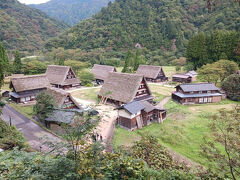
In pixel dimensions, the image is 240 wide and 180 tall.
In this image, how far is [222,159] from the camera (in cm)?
625

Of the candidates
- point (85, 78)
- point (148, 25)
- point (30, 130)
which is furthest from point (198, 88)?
point (148, 25)

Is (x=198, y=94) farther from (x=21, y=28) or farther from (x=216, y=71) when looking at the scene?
(x=21, y=28)

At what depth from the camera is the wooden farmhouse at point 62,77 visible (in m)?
32.4

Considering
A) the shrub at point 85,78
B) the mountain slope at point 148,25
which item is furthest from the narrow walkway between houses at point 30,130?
the mountain slope at point 148,25

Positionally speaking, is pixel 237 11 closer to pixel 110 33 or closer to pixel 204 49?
pixel 204 49

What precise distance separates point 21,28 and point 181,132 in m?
79.0

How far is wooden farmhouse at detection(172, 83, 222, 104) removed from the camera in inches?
988

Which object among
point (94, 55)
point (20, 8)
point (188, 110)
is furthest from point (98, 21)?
point (188, 110)

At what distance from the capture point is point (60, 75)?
32.9 metres

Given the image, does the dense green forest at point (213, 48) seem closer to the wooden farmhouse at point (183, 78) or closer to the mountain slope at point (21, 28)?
the wooden farmhouse at point (183, 78)

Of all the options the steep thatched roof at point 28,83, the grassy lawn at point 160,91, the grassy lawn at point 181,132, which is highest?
the steep thatched roof at point 28,83

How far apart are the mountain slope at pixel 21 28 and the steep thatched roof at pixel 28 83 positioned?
47285mm

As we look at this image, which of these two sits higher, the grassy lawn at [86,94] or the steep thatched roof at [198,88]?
the steep thatched roof at [198,88]

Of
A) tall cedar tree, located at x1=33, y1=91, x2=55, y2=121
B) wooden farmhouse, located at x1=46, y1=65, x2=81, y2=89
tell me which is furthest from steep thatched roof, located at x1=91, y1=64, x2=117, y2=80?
tall cedar tree, located at x1=33, y1=91, x2=55, y2=121
